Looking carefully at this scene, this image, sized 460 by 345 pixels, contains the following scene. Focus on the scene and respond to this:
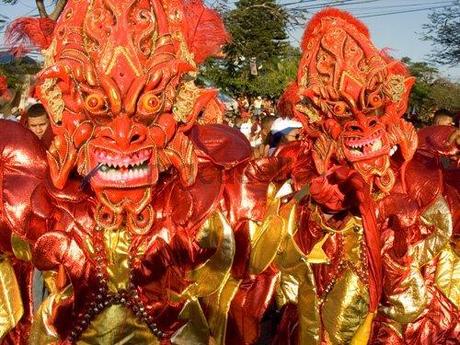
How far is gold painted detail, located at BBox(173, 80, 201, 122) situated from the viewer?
9.49 ft

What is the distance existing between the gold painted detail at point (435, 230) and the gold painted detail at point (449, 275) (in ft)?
0.44

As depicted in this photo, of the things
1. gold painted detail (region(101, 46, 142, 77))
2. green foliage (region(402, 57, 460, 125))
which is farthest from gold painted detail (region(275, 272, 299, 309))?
green foliage (region(402, 57, 460, 125))

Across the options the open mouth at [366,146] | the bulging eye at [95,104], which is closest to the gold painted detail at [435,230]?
the open mouth at [366,146]

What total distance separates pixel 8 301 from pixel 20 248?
224mm

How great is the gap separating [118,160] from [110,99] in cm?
21

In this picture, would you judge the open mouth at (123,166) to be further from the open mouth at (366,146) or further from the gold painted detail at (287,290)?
the open mouth at (366,146)

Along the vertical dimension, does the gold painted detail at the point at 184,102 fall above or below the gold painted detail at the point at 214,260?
above

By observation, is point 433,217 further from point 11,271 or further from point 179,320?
point 11,271

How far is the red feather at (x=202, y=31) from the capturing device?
3.12m

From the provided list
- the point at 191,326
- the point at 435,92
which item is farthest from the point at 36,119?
the point at 435,92

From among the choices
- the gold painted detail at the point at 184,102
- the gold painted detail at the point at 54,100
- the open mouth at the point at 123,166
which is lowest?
the open mouth at the point at 123,166

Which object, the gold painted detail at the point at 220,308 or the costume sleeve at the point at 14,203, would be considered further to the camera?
the gold painted detail at the point at 220,308

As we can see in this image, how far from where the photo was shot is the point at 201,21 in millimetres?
3170

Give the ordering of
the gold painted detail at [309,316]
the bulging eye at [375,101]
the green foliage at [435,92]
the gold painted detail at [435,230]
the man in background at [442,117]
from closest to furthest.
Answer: the gold painted detail at [309,316] → the bulging eye at [375,101] → the gold painted detail at [435,230] → the man in background at [442,117] → the green foliage at [435,92]
